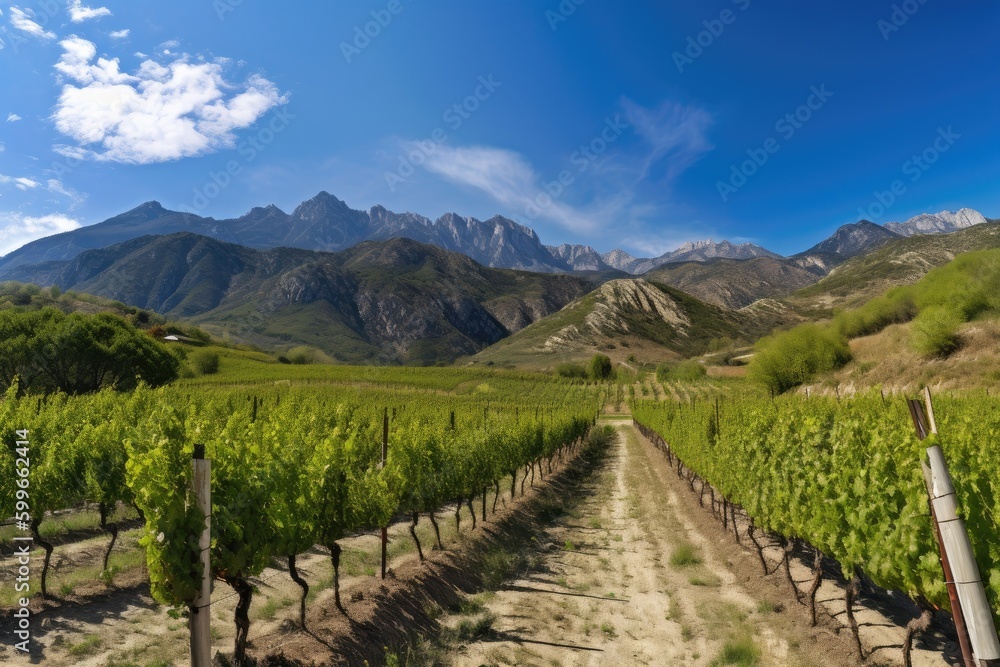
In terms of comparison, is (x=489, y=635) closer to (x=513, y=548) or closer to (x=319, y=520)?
(x=319, y=520)

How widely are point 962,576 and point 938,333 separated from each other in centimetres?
5077

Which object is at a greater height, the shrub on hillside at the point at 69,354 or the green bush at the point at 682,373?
the shrub on hillside at the point at 69,354

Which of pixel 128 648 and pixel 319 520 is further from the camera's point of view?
pixel 319 520

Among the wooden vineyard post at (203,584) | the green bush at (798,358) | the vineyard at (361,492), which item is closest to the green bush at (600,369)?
the green bush at (798,358)

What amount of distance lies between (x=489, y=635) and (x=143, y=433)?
9170 millimetres

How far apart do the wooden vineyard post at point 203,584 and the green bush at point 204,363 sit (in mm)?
81324

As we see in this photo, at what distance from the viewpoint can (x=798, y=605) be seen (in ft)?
30.9

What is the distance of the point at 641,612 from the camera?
9828 millimetres

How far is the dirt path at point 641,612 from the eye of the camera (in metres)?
8.04

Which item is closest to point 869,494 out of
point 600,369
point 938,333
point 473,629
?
point 473,629

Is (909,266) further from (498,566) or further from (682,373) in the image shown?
(498,566)

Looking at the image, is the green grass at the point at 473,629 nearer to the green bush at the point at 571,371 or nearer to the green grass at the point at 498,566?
the green grass at the point at 498,566

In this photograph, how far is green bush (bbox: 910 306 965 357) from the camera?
41.0 m

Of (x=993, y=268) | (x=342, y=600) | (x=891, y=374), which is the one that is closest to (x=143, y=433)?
(x=342, y=600)
